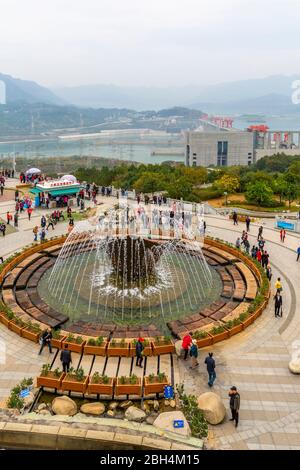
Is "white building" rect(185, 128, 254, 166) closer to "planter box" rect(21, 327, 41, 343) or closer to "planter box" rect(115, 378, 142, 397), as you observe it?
"planter box" rect(21, 327, 41, 343)

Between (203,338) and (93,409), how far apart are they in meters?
4.62

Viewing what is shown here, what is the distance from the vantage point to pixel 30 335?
555 inches

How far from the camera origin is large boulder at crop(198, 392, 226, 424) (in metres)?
10.4

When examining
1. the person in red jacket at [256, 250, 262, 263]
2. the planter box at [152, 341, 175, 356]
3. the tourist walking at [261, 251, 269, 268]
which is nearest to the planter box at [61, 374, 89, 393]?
the planter box at [152, 341, 175, 356]

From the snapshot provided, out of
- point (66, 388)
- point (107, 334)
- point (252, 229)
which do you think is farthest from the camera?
point (252, 229)

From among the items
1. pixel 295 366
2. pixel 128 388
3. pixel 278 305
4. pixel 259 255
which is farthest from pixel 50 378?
pixel 259 255

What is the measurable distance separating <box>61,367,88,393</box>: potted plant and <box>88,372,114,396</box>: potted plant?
0.60 feet

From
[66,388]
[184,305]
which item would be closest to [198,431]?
[66,388]

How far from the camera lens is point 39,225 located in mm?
28516

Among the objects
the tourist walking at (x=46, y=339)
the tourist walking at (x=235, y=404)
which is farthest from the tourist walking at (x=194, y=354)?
the tourist walking at (x=46, y=339)

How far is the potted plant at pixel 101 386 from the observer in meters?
11.3

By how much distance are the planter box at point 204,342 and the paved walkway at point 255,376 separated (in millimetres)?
271

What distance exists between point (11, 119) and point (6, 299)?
7965 inches

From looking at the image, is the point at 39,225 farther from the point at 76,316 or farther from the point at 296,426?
the point at 296,426
